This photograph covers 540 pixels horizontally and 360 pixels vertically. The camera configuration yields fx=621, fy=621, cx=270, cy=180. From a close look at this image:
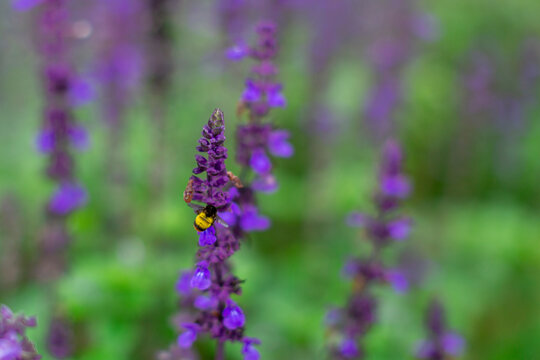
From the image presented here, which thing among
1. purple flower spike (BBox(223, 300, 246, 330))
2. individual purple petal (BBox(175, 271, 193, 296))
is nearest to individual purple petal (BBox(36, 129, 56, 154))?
individual purple petal (BBox(175, 271, 193, 296))

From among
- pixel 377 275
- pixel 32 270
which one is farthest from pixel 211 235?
pixel 32 270

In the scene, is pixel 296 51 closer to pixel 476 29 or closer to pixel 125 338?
pixel 476 29

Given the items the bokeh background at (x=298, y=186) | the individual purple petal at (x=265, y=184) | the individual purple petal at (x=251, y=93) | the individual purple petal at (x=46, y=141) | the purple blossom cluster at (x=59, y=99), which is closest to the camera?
the individual purple petal at (x=251, y=93)

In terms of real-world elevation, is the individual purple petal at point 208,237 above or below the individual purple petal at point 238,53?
below

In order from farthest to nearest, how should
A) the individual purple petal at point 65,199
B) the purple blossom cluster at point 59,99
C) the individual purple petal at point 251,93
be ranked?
1. the individual purple petal at point 65,199
2. the purple blossom cluster at point 59,99
3. the individual purple petal at point 251,93

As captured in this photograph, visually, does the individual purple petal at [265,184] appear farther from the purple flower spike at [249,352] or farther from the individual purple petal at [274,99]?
the purple flower spike at [249,352]

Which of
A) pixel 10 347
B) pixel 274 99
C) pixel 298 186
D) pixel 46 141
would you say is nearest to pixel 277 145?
pixel 274 99

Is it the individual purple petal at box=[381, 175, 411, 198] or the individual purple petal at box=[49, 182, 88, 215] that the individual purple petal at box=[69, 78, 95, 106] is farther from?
the individual purple petal at box=[381, 175, 411, 198]

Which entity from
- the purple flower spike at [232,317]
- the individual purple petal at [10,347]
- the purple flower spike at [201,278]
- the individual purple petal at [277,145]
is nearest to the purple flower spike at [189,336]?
the purple flower spike at [232,317]
